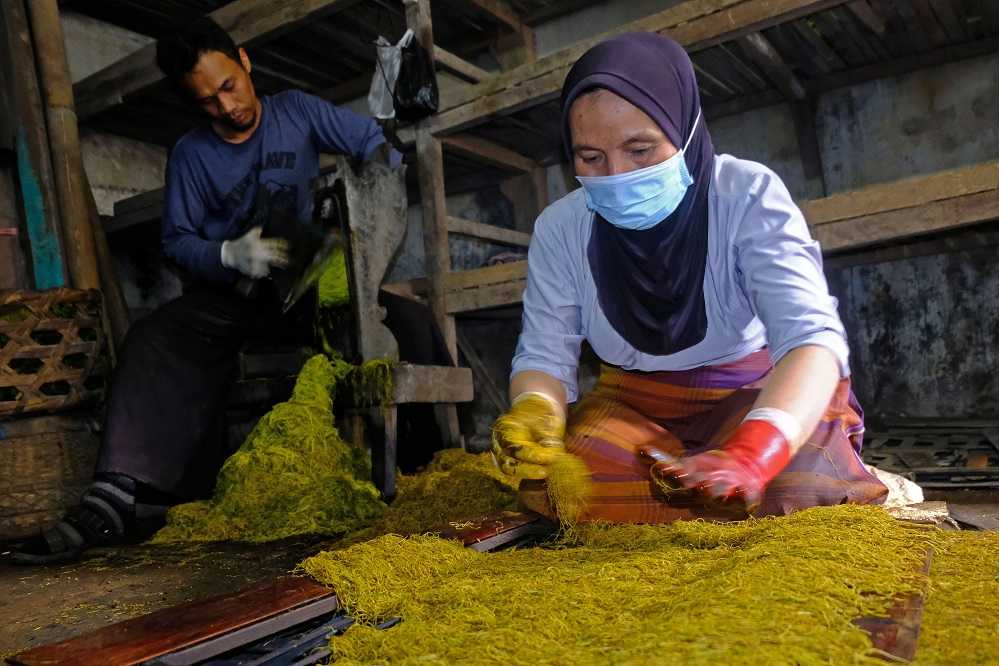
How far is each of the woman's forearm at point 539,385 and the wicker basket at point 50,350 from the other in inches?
98.8

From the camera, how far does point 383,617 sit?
4.35ft

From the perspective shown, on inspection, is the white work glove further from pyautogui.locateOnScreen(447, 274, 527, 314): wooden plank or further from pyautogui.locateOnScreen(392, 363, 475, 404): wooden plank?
pyautogui.locateOnScreen(447, 274, 527, 314): wooden plank

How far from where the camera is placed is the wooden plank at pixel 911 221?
3043 millimetres

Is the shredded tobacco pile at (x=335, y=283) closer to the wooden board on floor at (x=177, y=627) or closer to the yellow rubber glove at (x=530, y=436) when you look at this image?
the yellow rubber glove at (x=530, y=436)

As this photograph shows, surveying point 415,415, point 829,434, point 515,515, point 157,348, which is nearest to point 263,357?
point 157,348

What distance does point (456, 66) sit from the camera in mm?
4691

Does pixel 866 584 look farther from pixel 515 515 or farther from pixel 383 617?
pixel 515 515

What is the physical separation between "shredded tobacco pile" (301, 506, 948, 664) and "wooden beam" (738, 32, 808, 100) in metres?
3.50

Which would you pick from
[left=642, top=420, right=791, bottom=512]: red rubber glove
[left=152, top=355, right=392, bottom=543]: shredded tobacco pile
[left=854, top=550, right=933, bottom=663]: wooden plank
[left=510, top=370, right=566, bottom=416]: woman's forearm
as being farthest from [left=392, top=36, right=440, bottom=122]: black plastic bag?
[left=854, top=550, right=933, bottom=663]: wooden plank

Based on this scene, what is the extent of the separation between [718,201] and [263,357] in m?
2.79

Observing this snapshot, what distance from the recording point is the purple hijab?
5.59 feet

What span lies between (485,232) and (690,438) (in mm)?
3683

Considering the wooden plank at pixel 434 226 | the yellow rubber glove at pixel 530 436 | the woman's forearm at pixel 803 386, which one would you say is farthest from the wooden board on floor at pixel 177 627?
the wooden plank at pixel 434 226

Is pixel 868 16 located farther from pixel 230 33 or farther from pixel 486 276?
pixel 230 33
